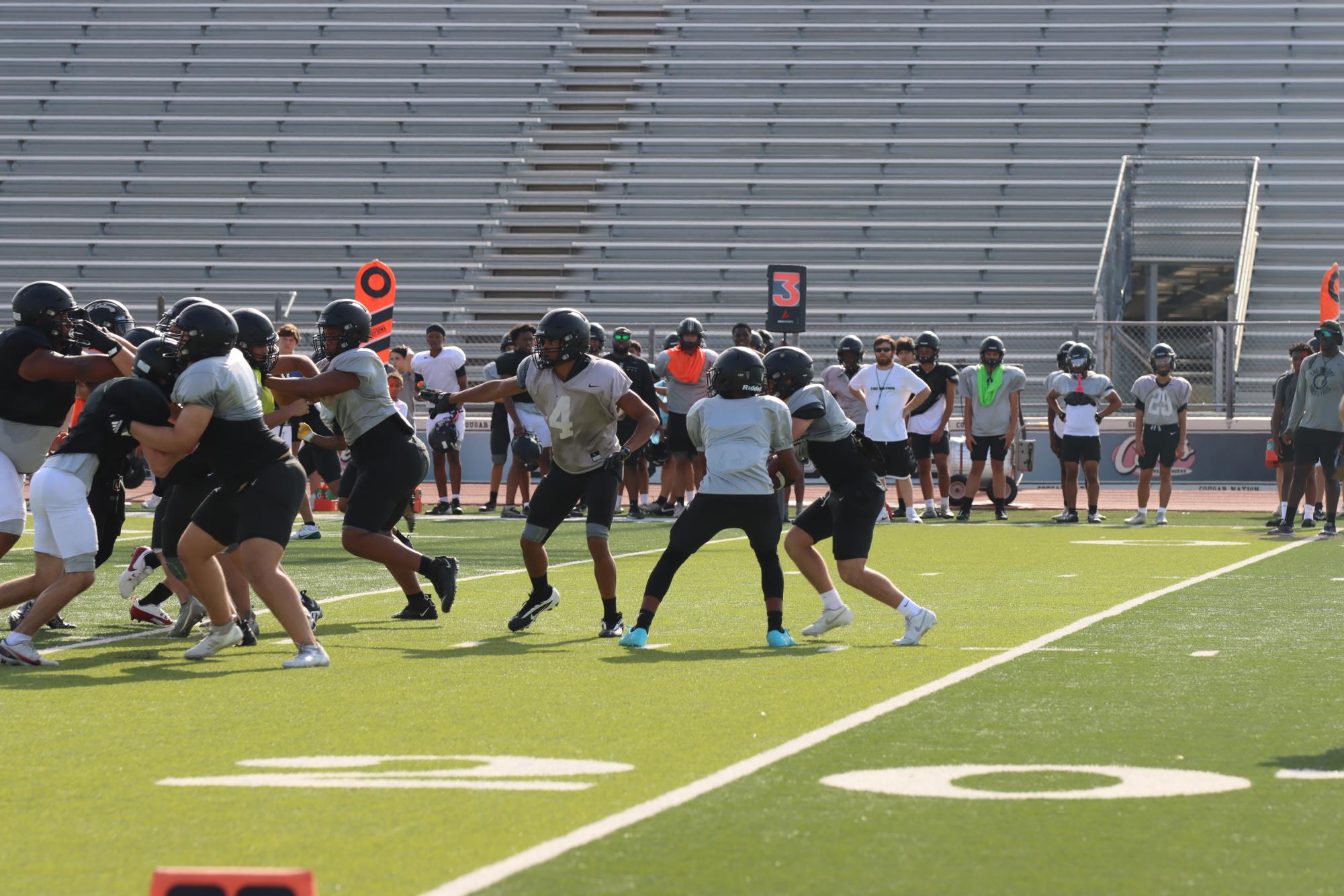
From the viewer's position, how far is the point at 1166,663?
8.06m

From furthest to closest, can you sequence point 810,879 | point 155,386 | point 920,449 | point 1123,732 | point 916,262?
point 916,262 < point 920,449 < point 155,386 < point 1123,732 < point 810,879

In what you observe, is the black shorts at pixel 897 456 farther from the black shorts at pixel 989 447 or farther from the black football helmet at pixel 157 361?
the black football helmet at pixel 157 361

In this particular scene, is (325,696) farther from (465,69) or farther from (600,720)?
(465,69)

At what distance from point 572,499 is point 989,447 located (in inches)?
417

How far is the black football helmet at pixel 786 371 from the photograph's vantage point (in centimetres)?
897

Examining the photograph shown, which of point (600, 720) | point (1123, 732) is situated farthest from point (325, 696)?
point (1123, 732)

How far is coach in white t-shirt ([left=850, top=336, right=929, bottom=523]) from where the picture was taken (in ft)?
59.1

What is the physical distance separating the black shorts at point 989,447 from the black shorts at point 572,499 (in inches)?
399

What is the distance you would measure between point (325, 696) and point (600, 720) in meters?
1.21

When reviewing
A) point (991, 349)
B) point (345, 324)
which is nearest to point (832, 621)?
point (345, 324)

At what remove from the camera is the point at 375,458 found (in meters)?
9.33

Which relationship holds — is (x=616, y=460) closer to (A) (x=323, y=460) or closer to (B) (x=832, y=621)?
(B) (x=832, y=621)

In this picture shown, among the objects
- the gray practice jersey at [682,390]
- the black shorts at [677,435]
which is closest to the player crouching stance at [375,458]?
the black shorts at [677,435]

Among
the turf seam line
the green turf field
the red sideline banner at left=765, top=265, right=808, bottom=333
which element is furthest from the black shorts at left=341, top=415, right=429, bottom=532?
the red sideline banner at left=765, top=265, right=808, bottom=333
